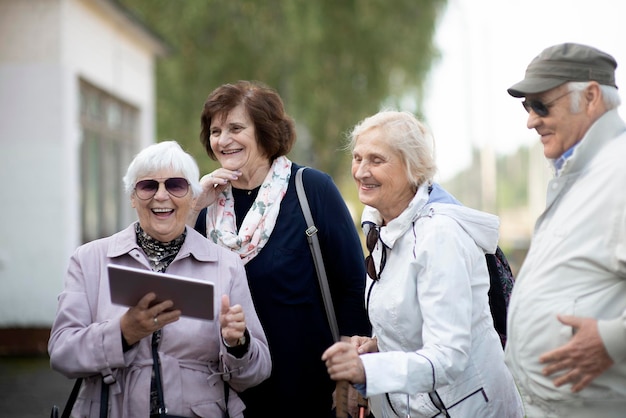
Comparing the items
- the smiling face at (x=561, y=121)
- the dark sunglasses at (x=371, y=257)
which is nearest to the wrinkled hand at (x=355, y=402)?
the dark sunglasses at (x=371, y=257)

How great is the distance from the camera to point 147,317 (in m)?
3.31

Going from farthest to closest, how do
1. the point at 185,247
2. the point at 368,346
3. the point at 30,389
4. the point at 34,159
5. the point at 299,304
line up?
the point at 34,159 < the point at 30,389 < the point at 299,304 < the point at 185,247 < the point at 368,346

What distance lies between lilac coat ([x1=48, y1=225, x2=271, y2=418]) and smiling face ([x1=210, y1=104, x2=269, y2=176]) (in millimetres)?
695

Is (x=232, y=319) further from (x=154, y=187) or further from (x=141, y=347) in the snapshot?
(x=154, y=187)

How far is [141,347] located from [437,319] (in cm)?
124

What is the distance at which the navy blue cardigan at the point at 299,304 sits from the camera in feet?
13.8

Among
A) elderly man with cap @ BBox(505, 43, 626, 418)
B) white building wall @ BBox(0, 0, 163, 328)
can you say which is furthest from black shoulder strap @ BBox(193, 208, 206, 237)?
white building wall @ BBox(0, 0, 163, 328)

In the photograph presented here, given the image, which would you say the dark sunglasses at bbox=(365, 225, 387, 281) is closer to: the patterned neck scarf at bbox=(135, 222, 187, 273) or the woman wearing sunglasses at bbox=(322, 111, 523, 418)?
the woman wearing sunglasses at bbox=(322, 111, 523, 418)

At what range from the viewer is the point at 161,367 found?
3.54 metres

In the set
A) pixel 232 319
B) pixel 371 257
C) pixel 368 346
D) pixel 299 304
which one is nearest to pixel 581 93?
pixel 371 257

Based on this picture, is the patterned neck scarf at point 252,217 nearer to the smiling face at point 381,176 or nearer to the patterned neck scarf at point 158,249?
the patterned neck scarf at point 158,249

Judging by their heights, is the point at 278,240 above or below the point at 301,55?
below

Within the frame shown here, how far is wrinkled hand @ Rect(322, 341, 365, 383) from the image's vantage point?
2.96 meters

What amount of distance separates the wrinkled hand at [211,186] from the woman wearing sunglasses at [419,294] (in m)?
0.92
